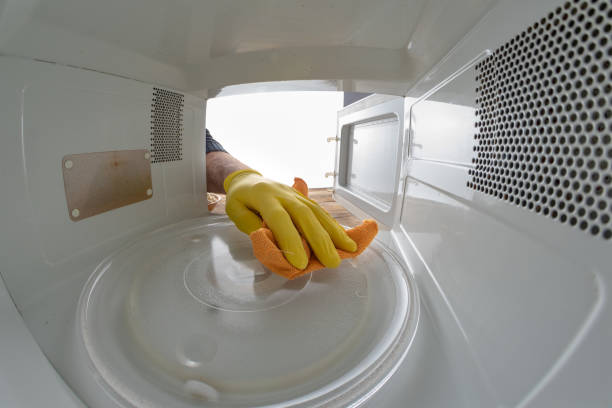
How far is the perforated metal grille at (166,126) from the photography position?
66 cm

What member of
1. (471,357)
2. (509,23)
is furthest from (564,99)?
(471,357)

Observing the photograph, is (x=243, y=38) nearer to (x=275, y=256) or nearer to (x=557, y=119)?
(x=275, y=256)

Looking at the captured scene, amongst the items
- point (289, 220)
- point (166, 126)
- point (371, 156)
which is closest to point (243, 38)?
point (166, 126)

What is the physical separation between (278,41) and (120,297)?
2.37ft

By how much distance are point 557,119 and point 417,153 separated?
36cm

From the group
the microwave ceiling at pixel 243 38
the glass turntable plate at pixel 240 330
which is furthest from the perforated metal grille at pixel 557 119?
the glass turntable plate at pixel 240 330

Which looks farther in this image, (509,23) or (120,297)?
(120,297)

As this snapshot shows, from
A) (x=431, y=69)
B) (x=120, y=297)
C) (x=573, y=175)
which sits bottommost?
(x=120, y=297)

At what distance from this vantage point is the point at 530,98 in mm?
271

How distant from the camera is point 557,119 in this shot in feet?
0.77

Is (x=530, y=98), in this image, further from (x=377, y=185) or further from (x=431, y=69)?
(x=377, y=185)

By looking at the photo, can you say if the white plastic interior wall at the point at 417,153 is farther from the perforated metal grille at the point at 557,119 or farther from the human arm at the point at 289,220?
the human arm at the point at 289,220

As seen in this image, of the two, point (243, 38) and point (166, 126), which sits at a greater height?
point (243, 38)

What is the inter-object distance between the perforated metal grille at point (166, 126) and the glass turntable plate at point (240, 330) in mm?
285
